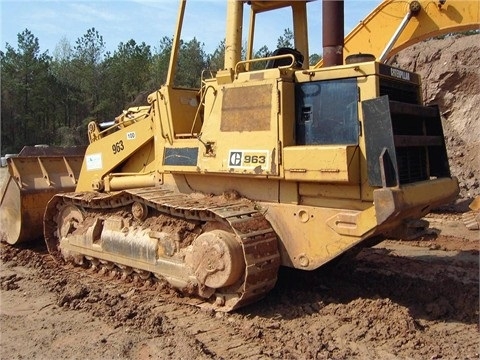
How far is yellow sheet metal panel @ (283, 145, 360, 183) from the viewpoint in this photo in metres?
4.24

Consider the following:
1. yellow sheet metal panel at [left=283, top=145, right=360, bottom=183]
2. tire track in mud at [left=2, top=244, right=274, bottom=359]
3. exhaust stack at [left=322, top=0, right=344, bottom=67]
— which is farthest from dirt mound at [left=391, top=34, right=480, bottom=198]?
tire track in mud at [left=2, top=244, right=274, bottom=359]

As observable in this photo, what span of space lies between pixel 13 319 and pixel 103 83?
36.8 meters

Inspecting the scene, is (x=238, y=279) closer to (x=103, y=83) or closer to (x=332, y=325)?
(x=332, y=325)

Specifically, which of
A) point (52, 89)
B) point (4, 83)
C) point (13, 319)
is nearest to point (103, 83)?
point (52, 89)

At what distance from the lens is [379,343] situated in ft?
13.4

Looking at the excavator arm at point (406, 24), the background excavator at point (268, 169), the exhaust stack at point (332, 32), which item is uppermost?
the excavator arm at point (406, 24)

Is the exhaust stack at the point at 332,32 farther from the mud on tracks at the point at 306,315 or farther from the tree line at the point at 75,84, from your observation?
the tree line at the point at 75,84

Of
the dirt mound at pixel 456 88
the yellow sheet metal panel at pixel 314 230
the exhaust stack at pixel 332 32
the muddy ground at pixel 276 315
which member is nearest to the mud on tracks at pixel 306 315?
the muddy ground at pixel 276 315

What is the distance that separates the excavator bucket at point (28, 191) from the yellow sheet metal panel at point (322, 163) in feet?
15.2

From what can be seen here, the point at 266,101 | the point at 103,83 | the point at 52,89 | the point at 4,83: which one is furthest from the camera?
the point at 103,83

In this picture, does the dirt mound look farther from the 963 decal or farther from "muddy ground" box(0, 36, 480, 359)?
the 963 decal

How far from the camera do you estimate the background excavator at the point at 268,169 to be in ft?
14.2

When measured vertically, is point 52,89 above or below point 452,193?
above

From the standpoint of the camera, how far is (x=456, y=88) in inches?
544
